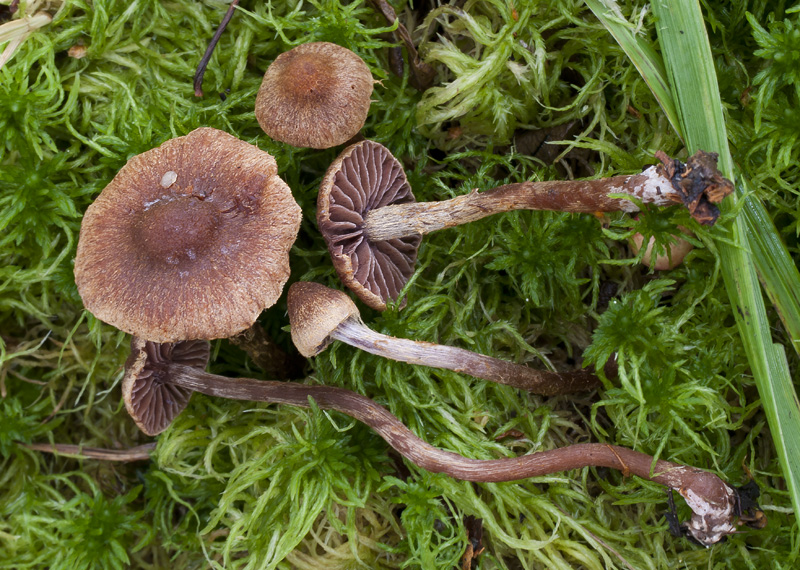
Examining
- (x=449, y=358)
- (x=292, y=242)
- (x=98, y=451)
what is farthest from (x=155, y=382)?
(x=449, y=358)

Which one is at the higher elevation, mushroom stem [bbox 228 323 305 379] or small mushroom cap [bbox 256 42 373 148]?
small mushroom cap [bbox 256 42 373 148]

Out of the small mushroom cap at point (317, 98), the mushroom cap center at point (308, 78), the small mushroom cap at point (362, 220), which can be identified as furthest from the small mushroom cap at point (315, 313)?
the mushroom cap center at point (308, 78)

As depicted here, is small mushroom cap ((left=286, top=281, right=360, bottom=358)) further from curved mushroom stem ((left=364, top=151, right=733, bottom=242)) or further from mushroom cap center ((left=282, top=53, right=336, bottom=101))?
mushroom cap center ((left=282, top=53, right=336, bottom=101))

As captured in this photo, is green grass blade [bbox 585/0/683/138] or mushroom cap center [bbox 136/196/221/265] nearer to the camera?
mushroom cap center [bbox 136/196/221/265]

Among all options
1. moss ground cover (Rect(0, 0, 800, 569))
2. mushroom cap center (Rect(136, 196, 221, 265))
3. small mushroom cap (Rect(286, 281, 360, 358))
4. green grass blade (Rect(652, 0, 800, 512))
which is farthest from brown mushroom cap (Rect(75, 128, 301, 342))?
green grass blade (Rect(652, 0, 800, 512))

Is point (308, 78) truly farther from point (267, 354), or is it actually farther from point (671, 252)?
point (671, 252)
